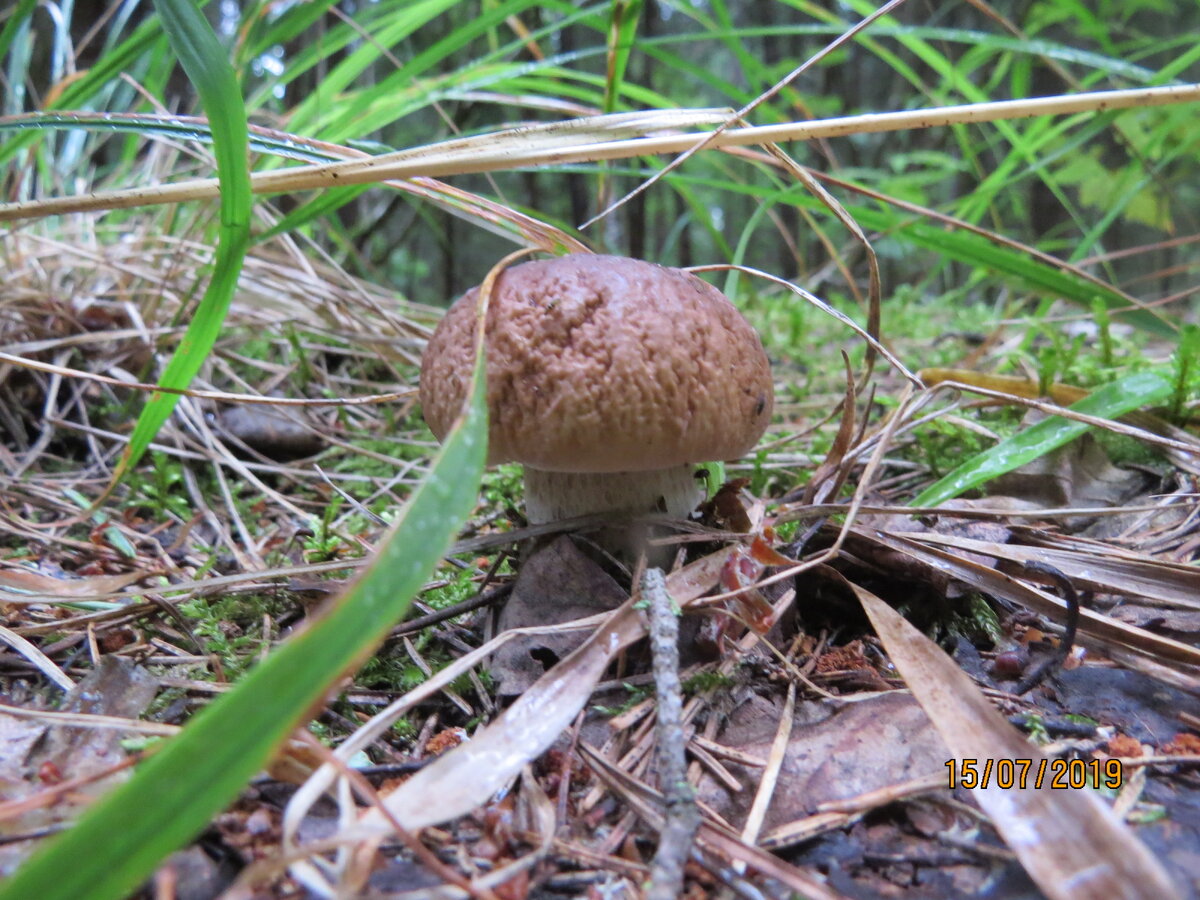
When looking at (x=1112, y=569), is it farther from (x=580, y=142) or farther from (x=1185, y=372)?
(x=580, y=142)

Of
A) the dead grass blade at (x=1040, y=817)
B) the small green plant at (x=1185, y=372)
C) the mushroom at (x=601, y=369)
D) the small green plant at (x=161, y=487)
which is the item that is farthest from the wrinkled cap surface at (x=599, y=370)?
the small green plant at (x=1185, y=372)

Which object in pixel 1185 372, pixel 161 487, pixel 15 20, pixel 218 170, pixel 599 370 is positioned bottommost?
pixel 161 487

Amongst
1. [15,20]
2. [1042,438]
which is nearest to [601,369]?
[1042,438]

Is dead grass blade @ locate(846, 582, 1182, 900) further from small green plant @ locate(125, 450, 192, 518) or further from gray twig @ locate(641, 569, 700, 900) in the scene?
small green plant @ locate(125, 450, 192, 518)

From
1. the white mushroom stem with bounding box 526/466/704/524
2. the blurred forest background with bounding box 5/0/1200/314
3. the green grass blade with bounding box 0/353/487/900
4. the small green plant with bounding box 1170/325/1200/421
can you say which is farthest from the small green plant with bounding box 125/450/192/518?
A: the small green plant with bounding box 1170/325/1200/421

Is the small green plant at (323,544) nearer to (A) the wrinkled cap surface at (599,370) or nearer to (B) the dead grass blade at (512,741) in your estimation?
(A) the wrinkled cap surface at (599,370)

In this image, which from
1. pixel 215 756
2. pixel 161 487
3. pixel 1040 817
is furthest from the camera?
pixel 161 487
